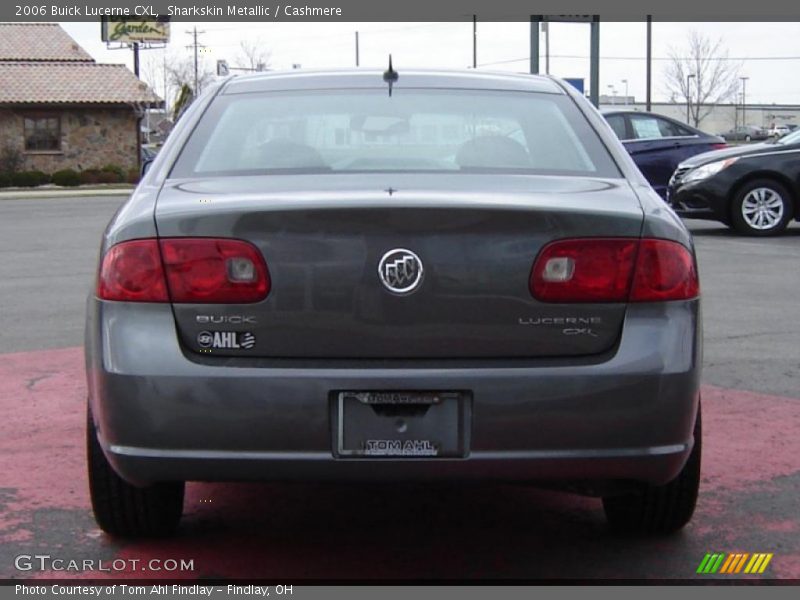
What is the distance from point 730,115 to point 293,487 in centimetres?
11344

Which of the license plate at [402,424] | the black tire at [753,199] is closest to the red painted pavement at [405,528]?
the license plate at [402,424]

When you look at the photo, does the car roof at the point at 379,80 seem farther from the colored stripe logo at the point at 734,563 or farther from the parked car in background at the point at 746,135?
the parked car in background at the point at 746,135

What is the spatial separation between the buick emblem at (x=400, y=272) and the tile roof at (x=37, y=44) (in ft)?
159

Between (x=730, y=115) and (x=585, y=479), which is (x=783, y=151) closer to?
(x=585, y=479)

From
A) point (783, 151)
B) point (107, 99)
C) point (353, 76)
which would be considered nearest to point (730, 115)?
point (107, 99)

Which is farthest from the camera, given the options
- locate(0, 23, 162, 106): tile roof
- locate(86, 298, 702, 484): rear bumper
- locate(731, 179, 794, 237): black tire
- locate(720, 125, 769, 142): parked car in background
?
locate(720, 125, 769, 142): parked car in background

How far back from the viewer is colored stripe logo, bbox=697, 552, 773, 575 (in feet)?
13.0

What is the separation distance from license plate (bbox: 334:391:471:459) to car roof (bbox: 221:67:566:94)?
1469 millimetres

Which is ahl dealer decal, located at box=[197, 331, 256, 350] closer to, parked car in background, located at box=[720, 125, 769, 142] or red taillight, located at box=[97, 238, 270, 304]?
red taillight, located at box=[97, 238, 270, 304]

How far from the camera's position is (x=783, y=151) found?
15.2 meters

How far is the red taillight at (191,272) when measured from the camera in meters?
3.47

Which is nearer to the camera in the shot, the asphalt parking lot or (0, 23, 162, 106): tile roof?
the asphalt parking lot

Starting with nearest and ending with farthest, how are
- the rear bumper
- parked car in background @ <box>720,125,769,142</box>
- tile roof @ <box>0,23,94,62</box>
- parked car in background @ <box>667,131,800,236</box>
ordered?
the rear bumper, parked car in background @ <box>667,131,800,236</box>, tile roof @ <box>0,23,94,62</box>, parked car in background @ <box>720,125,769,142</box>

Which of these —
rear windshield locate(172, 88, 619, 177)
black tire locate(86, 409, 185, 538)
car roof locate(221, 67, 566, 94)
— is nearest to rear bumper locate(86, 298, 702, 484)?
black tire locate(86, 409, 185, 538)
